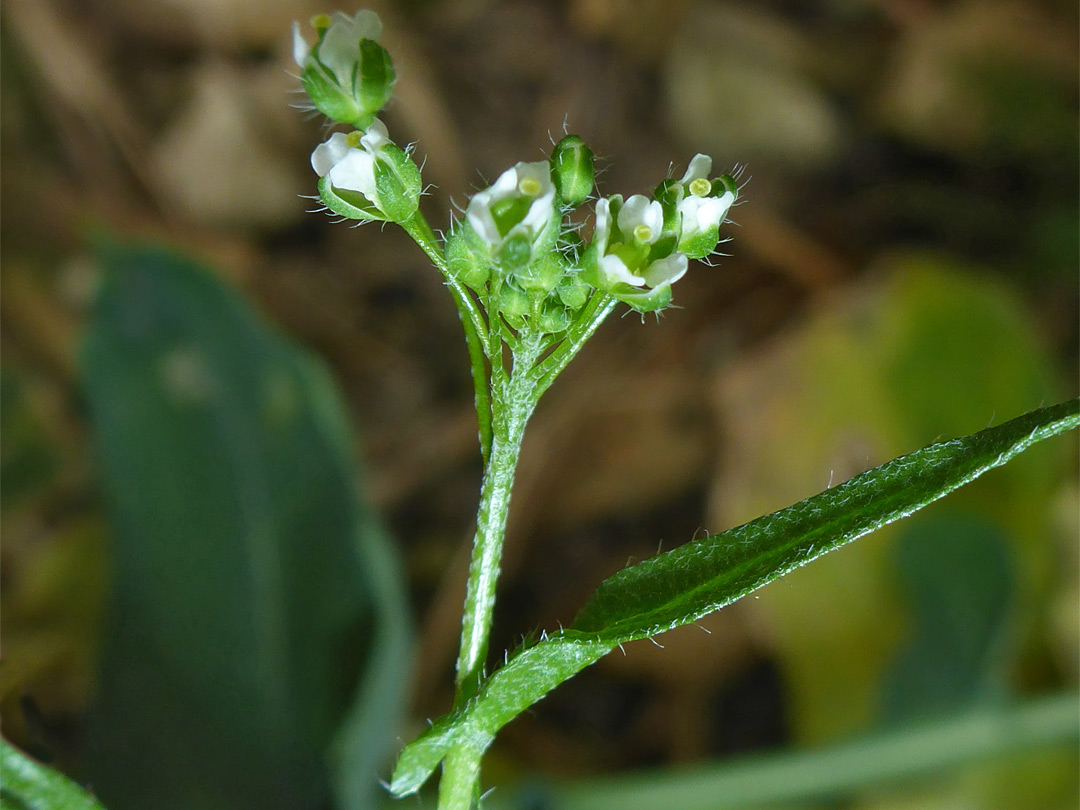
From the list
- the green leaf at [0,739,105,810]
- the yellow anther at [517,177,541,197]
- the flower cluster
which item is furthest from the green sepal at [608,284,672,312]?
the green leaf at [0,739,105,810]

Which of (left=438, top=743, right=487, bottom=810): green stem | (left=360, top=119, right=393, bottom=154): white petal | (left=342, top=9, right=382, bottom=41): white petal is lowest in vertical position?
(left=438, top=743, right=487, bottom=810): green stem

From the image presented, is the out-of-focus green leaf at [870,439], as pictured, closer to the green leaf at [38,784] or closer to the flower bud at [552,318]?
the flower bud at [552,318]

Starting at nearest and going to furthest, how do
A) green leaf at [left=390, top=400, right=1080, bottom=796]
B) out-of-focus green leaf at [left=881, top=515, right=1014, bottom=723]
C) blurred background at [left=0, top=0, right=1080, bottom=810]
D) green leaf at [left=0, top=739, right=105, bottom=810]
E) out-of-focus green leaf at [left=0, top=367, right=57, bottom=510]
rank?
green leaf at [left=390, top=400, right=1080, bottom=796] < green leaf at [left=0, top=739, right=105, bottom=810] < blurred background at [left=0, top=0, right=1080, bottom=810] < out-of-focus green leaf at [left=881, top=515, right=1014, bottom=723] < out-of-focus green leaf at [left=0, top=367, right=57, bottom=510]

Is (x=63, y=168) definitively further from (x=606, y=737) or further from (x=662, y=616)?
(x=662, y=616)

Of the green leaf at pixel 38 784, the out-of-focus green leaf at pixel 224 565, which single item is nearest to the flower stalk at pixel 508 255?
the green leaf at pixel 38 784

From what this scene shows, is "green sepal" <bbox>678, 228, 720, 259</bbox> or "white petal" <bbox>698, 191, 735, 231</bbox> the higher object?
"white petal" <bbox>698, 191, 735, 231</bbox>

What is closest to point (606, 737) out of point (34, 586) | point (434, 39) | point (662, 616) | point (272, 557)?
point (272, 557)

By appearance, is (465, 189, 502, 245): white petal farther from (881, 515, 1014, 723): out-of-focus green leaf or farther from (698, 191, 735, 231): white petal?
(881, 515, 1014, 723): out-of-focus green leaf

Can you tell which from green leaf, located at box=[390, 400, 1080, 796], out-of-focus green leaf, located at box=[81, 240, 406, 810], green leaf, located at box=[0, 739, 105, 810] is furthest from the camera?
out-of-focus green leaf, located at box=[81, 240, 406, 810]
